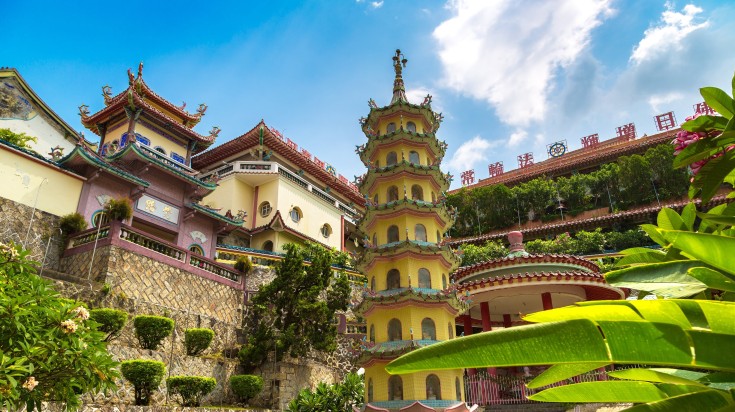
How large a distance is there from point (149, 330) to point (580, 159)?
144 ft

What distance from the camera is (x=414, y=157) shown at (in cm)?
1557

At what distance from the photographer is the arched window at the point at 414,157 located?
1550cm

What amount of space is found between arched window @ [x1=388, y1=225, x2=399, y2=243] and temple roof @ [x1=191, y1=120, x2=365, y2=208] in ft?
57.1

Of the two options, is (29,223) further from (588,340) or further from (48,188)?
(588,340)

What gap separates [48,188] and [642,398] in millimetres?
21719

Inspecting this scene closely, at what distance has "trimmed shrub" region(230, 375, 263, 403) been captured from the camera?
1474 cm

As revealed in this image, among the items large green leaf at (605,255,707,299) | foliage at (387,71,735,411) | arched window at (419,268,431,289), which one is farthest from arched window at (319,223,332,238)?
foliage at (387,71,735,411)

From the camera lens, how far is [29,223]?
18.1m

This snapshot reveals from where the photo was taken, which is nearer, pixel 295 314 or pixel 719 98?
pixel 719 98

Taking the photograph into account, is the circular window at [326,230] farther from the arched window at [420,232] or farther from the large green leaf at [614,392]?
the large green leaf at [614,392]

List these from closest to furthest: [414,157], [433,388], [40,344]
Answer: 1. [40,344]
2. [433,388]
3. [414,157]

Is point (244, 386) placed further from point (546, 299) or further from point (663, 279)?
point (663, 279)

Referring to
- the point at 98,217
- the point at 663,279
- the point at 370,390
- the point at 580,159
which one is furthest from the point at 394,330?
the point at 580,159

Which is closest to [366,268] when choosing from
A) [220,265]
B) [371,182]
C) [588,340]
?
[371,182]
